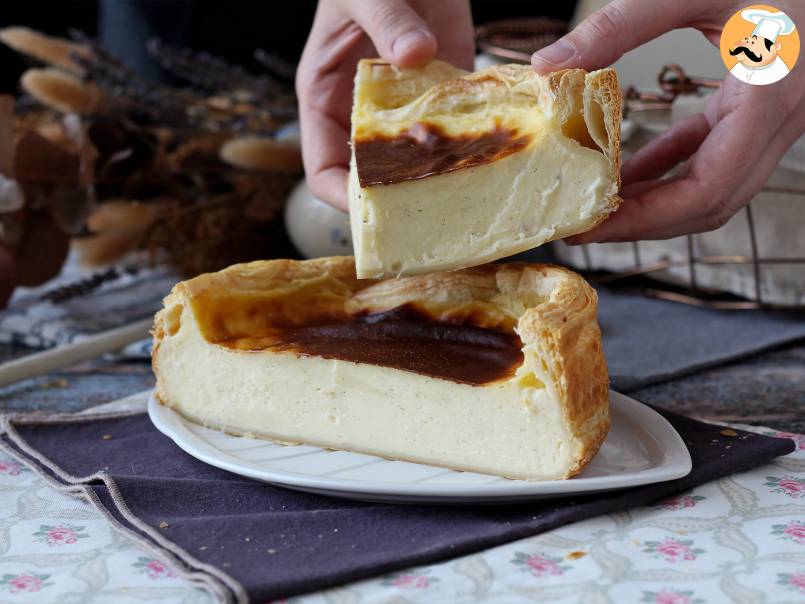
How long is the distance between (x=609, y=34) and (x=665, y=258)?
4.58ft

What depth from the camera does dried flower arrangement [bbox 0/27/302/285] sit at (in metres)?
3.02

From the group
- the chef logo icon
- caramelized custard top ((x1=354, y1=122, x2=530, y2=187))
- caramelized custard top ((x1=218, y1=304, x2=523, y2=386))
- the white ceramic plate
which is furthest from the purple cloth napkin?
the chef logo icon

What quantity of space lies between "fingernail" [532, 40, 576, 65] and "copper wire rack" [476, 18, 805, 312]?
0.68 meters

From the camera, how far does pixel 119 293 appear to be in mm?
3512

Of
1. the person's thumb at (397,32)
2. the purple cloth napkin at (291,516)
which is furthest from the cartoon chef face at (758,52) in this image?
the purple cloth napkin at (291,516)

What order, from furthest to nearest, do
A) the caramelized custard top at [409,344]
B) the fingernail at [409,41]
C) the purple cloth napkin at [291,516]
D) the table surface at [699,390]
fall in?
the table surface at [699,390] < the fingernail at [409,41] < the caramelized custard top at [409,344] < the purple cloth napkin at [291,516]

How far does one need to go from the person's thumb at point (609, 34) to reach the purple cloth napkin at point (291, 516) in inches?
30.0

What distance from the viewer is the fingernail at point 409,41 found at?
2074 millimetres

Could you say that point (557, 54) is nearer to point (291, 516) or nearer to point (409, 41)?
point (409, 41)

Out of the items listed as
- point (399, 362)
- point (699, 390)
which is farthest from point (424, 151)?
point (699, 390)

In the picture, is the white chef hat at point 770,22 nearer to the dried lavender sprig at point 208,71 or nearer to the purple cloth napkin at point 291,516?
the purple cloth napkin at point 291,516

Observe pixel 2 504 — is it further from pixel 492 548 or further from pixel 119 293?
pixel 119 293

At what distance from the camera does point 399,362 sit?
1.83m

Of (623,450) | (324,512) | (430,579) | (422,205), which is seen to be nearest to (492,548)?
(430,579)
